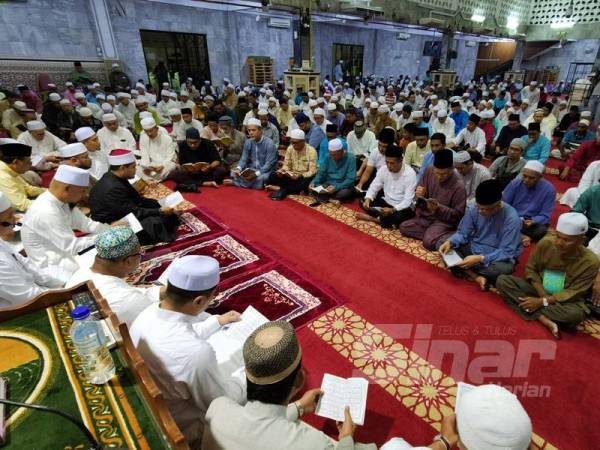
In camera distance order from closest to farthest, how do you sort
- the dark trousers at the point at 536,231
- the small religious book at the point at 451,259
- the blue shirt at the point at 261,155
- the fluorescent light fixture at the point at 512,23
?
the small religious book at the point at 451,259 → the dark trousers at the point at 536,231 → the blue shirt at the point at 261,155 → the fluorescent light fixture at the point at 512,23

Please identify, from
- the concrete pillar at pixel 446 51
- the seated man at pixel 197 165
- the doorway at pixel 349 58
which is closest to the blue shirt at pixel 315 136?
the seated man at pixel 197 165

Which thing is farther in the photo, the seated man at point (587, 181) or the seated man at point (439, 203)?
the seated man at point (587, 181)

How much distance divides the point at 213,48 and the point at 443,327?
12.3 meters

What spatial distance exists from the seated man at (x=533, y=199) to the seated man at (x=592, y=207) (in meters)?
0.25

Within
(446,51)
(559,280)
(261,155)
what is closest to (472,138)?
(261,155)

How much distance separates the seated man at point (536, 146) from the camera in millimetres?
4805

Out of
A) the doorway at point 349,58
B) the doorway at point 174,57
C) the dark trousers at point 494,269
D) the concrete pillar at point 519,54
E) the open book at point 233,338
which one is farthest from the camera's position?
the concrete pillar at point 519,54

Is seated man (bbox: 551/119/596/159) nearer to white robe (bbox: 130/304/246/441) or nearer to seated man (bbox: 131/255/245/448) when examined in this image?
seated man (bbox: 131/255/245/448)

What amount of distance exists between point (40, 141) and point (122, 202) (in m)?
3.16

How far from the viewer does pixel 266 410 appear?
3.55 feet

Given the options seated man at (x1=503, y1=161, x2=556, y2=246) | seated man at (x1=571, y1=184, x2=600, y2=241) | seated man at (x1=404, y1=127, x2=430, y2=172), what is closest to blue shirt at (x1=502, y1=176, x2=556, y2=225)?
seated man at (x1=503, y1=161, x2=556, y2=246)

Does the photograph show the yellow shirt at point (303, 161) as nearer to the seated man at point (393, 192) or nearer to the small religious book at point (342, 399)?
the seated man at point (393, 192)

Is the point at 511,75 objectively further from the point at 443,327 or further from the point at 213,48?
the point at 443,327

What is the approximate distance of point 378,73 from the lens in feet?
58.5
